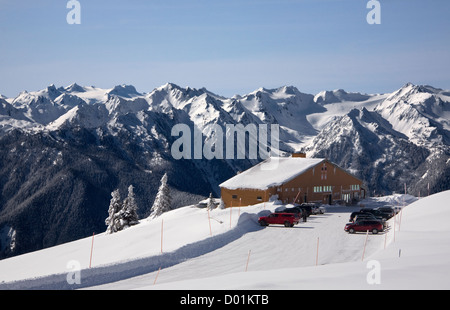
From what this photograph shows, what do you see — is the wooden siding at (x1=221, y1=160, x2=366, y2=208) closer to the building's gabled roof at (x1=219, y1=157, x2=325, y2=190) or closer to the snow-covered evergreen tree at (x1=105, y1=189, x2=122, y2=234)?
the building's gabled roof at (x1=219, y1=157, x2=325, y2=190)

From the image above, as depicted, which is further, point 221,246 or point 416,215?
point 416,215

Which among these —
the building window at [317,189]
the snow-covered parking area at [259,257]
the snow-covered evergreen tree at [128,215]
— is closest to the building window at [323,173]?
the building window at [317,189]

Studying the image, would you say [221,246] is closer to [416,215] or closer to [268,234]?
[268,234]

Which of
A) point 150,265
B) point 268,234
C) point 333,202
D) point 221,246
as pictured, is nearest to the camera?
point 150,265

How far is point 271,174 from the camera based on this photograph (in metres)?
70.9

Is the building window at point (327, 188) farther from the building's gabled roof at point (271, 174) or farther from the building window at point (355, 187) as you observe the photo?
the building window at point (355, 187)

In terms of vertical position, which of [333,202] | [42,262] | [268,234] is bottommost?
[42,262]

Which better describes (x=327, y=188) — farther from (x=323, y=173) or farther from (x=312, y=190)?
(x=312, y=190)

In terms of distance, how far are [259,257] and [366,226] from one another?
1290cm

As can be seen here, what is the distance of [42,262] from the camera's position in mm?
44906

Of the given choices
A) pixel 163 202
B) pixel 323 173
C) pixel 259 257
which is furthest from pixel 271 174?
pixel 259 257

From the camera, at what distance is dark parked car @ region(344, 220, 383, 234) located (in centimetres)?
3900
